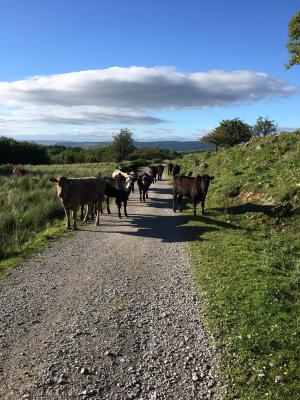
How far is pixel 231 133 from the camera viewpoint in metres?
76.4

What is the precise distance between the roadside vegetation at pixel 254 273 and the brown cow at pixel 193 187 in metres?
0.90

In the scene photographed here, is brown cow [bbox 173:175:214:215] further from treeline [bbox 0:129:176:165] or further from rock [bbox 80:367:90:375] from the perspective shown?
treeline [bbox 0:129:176:165]

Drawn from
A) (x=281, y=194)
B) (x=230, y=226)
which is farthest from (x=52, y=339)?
(x=281, y=194)

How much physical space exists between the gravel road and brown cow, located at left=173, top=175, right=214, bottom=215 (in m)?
6.74

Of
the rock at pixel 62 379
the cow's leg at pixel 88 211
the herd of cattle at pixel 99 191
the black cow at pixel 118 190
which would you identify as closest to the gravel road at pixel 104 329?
the rock at pixel 62 379

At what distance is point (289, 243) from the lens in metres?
12.7

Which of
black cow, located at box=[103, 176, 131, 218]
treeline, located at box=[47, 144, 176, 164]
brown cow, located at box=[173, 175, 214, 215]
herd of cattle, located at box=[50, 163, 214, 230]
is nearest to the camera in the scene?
herd of cattle, located at box=[50, 163, 214, 230]

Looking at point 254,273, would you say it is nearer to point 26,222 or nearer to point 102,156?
point 26,222

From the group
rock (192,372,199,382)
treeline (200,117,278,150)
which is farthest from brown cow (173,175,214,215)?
treeline (200,117,278,150)

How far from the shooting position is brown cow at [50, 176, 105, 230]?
15.1m

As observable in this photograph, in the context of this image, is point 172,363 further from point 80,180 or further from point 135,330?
point 80,180

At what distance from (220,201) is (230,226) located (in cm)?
456

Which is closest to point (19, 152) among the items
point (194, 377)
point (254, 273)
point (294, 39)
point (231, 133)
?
point (231, 133)

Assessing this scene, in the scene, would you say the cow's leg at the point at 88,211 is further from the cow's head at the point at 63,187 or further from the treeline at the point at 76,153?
the treeline at the point at 76,153
